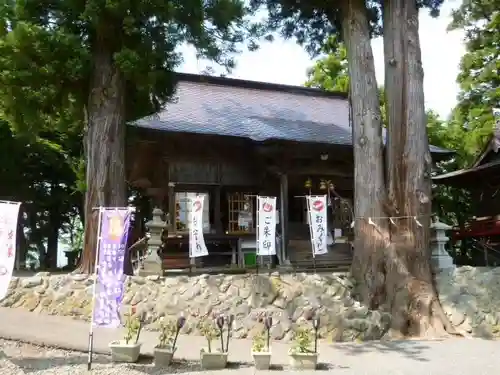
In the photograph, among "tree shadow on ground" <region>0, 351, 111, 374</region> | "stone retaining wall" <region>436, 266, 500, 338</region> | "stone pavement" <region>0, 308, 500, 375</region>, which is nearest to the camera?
"tree shadow on ground" <region>0, 351, 111, 374</region>

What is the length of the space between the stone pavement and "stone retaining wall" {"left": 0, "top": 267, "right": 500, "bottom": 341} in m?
0.42

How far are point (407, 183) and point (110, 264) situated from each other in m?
6.32

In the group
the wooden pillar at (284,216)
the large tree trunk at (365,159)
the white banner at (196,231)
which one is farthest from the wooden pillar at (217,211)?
the large tree trunk at (365,159)

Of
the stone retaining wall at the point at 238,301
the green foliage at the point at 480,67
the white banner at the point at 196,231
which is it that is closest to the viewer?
the stone retaining wall at the point at 238,301

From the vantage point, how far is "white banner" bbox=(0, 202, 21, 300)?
5.95 metres

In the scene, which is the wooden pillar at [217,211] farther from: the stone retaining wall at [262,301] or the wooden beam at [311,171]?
the stone retaining wall at [262,301]

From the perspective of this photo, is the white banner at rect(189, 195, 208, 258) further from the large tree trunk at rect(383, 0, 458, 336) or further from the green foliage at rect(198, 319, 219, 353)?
the large tree trunk at rect(383, 0, 458, 336)

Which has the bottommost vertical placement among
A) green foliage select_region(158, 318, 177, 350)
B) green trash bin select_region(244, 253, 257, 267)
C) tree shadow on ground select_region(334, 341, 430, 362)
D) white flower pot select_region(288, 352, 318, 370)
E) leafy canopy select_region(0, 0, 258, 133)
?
tree shadow on ground select_region(334, 341, 430, 362)

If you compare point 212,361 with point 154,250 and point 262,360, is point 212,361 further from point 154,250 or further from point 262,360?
point 154,250

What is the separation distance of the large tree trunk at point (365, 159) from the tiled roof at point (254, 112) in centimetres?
351

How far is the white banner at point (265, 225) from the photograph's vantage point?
11.5 metres

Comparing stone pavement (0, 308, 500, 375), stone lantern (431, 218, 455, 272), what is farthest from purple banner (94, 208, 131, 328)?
stone lantern (431, 218, 455, 272)

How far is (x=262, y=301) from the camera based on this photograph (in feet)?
31.2

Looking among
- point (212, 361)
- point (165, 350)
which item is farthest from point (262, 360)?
point (165, 350)
